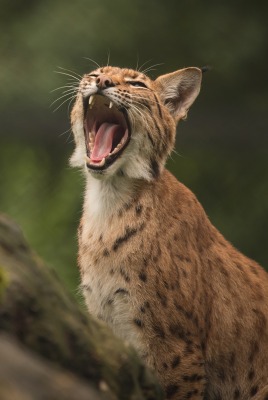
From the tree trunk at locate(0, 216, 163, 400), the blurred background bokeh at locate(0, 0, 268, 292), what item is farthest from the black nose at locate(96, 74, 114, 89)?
the blurred background bokeh at locate(0, 0, 268, 292)

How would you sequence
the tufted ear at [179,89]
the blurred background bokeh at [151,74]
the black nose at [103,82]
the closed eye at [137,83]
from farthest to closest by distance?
the blurred background bokeh at [151,74] < the tufted ear at [179,89] < the closed eye at [137,83] < the black nose at [103,82]

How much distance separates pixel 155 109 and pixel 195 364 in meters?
1.56

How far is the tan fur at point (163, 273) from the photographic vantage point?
7172 millimetres

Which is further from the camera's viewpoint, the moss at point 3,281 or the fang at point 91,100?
the fang at point 91,100

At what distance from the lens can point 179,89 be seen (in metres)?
7.92

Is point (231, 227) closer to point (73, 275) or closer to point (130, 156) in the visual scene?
point (73, 275)

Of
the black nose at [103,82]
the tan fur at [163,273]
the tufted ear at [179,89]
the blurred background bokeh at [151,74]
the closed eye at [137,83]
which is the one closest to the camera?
the tan fur at [163,273]

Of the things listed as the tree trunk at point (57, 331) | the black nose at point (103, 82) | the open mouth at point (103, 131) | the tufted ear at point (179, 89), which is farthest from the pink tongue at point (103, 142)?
the tree trunk at point (57, 331)

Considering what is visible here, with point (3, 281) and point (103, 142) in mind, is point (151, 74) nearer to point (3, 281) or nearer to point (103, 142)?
point (103, 142)

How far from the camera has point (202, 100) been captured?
14367mm

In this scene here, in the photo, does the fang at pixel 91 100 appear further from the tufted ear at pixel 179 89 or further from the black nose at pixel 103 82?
the tufted ear at pixel 179 89

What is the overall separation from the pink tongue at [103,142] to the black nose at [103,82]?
28 centimetres

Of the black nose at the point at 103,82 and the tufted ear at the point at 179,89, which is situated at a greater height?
the tufted ear at the point at 179,89

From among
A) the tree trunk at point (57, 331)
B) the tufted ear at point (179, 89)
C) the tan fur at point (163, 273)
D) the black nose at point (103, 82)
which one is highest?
the tufted ear at point (179, 89)
